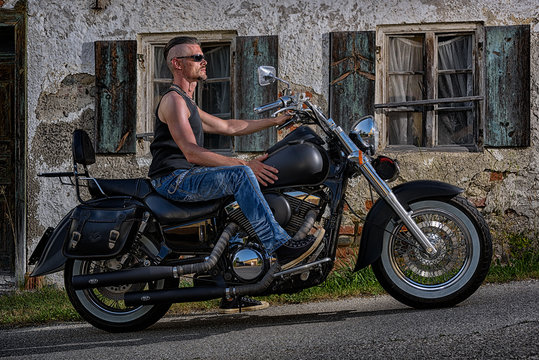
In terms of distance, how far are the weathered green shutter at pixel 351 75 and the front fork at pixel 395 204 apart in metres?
2.49

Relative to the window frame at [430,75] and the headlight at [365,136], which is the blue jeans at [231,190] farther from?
the window frame at [430,75]

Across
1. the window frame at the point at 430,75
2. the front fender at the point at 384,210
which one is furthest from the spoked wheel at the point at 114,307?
the window frame at the point at 430,75

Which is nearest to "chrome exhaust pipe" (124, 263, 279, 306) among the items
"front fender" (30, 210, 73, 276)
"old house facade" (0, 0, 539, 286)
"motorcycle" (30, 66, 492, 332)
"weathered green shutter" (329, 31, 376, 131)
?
"motorcycle" (30, 66, 492, 332)

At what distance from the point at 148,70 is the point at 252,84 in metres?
1.10

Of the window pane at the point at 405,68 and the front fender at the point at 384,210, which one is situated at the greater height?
the window pane at the point at 405,68

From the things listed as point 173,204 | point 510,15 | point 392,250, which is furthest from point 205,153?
point 510,15

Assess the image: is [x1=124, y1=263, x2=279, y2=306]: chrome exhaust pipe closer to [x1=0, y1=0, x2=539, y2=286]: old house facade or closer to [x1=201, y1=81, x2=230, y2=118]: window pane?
[x1=0, y1=0, x2=539, y2=286]: old house facade

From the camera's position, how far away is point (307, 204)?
346cm

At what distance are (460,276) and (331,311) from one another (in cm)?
82

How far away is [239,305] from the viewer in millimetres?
3412

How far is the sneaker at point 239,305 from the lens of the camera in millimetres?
3424

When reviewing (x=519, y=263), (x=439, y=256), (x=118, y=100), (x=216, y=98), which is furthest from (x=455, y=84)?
(x=118, y=100)

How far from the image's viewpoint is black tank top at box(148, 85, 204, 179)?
366 cm

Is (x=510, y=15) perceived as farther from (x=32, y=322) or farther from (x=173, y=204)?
(x=32, y=322)
